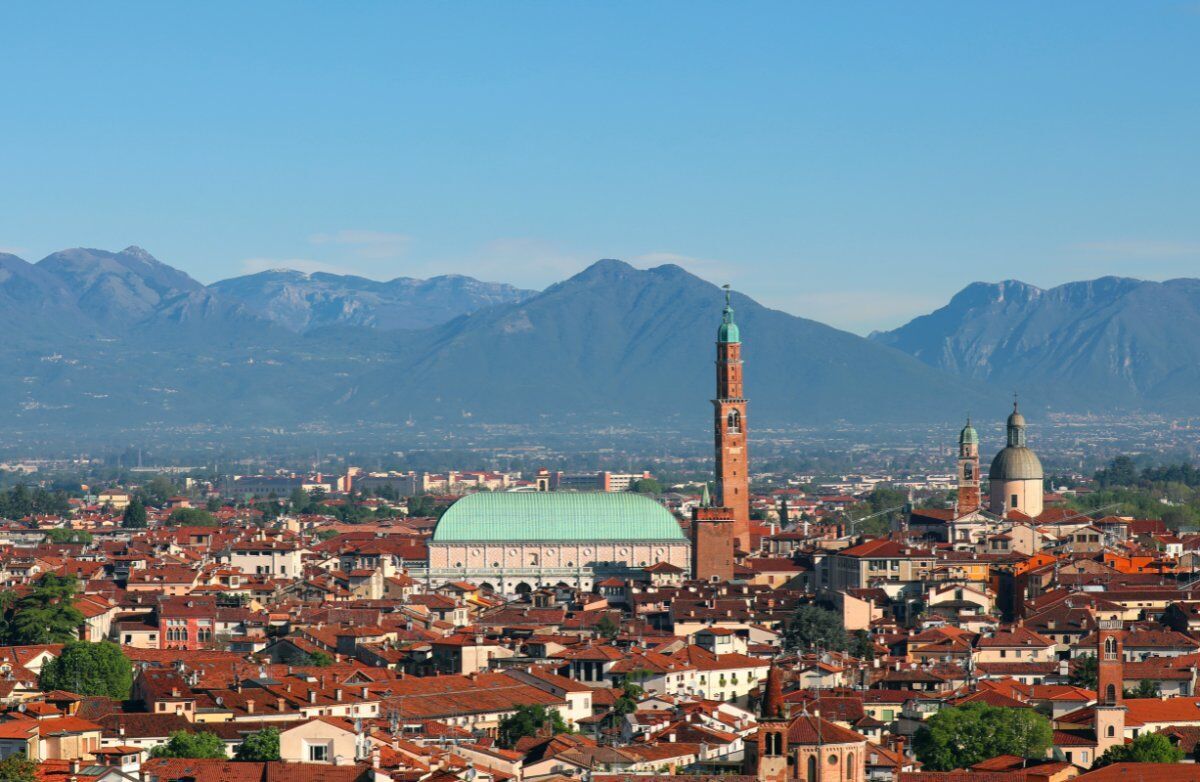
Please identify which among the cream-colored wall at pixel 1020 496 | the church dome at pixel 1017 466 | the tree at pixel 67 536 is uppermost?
the church dome at pixel 1017 466

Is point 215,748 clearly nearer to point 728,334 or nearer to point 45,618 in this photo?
point 45,618

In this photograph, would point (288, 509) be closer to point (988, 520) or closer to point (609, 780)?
point (988, 520)

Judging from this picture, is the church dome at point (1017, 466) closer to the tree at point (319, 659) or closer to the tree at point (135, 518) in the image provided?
the tree at point (135, 518)

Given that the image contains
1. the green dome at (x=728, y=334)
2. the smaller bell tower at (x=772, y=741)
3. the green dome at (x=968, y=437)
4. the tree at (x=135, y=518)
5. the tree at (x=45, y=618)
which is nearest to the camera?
the smaller bell tower at (x=772, y=741)

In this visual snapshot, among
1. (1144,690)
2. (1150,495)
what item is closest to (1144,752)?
(1144,690)

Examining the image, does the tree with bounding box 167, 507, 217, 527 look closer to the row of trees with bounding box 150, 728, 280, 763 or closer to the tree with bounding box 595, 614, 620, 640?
the tree with bounding box 595, 614, 620, 640

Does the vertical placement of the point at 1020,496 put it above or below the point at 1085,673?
above

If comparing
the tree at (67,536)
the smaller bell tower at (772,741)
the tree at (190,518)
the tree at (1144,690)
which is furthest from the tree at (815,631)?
the tree at (190,518)
